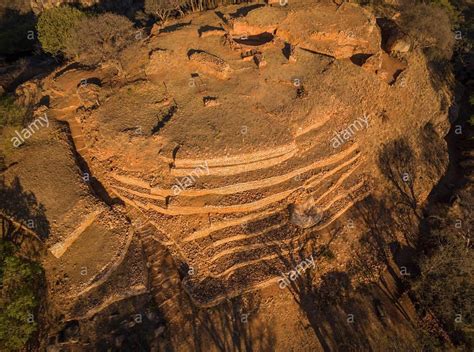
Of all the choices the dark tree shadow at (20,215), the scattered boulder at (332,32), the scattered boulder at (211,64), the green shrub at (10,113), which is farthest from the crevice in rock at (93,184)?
the scattered boulder at (332,32)

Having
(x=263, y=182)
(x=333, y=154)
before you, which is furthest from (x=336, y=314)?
(x=333, y=154)

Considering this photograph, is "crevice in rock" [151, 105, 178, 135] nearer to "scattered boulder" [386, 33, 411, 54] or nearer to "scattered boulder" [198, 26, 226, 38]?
"scattered boulder" [198, 26, 226, 38]

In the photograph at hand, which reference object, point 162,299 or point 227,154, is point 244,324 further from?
point 227,154

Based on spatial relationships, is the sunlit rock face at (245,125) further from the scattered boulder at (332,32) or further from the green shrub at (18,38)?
the green shrub at (18,38)

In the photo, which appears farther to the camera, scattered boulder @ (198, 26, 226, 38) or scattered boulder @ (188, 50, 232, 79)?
scattered boulder @ (198, 26, 226, 38)

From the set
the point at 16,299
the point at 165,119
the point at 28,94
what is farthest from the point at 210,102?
the point at 16,299

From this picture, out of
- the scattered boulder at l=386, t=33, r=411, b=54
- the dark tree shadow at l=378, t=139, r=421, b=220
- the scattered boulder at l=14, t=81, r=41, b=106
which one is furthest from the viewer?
the scattered boulder at l=386, t=33, r=411, b=54

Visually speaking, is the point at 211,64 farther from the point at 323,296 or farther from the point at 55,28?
the point at 323,296

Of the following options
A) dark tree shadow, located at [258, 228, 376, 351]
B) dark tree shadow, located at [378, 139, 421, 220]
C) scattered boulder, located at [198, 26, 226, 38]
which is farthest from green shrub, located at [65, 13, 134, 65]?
dark tree shadow, located at [378, 139, 421, 220]
